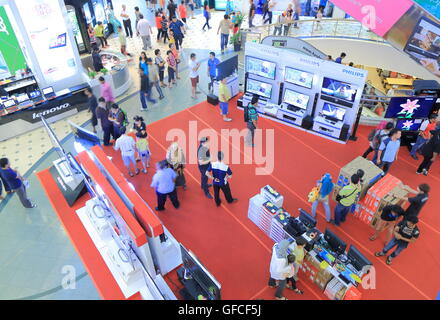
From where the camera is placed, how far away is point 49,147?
8688 mm

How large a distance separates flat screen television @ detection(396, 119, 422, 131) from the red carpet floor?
0.61m

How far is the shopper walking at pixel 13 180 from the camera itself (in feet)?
20.3

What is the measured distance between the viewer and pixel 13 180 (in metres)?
6.38

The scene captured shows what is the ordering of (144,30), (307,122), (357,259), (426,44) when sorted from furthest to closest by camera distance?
(144,30), (307,122), (426,44), (357,259)

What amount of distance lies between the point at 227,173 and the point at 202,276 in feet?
7.11

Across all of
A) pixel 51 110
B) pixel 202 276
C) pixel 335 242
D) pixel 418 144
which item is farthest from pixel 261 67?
pixel 202 276

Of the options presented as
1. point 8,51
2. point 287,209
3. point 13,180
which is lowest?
point 287,209

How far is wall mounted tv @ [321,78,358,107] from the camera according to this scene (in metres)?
7.96

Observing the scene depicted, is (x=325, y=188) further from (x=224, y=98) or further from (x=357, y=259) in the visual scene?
(x=224, y=98)

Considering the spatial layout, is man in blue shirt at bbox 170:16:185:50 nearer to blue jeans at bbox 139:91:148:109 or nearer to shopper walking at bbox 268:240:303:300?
blue jeans at bbox 139:91:148:109

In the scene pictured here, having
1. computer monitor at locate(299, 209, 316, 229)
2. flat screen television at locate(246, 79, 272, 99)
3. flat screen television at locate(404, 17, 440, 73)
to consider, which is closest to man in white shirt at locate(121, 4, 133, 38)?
flat screen television at locate(246, 79, 272, 99)

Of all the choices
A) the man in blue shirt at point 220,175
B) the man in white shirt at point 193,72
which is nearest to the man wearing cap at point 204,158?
the man in blue shirt at point 220,175

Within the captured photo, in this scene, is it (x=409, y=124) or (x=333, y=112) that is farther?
(x=333, y=112)

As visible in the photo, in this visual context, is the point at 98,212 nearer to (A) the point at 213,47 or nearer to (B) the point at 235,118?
(B) the point at 235,118
